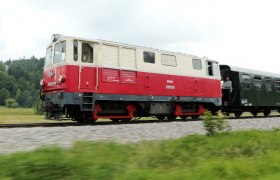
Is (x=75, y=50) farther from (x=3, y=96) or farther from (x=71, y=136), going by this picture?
(x=3, y=96)

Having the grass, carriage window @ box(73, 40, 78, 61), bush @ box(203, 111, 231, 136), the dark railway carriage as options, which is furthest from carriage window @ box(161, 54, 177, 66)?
the grass

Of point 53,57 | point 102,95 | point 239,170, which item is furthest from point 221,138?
point 53,57

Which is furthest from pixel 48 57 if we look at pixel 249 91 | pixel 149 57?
pixel 249 91

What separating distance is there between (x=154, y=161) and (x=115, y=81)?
959 cm

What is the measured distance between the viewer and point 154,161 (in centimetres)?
588

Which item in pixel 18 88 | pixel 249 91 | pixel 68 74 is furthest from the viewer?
pixel 18 88

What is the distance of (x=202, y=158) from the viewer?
6285 millimetres

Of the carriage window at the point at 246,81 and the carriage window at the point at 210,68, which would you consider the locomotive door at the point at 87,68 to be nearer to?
the carriage window at the point at 210,68

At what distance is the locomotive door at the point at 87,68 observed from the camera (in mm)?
14227

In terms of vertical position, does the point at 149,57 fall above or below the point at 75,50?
above

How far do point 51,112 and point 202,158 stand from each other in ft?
31.1

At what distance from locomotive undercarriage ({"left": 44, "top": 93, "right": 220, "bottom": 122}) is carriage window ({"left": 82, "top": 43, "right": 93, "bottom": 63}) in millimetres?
1475

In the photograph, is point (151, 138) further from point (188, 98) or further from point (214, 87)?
point (214, 87)

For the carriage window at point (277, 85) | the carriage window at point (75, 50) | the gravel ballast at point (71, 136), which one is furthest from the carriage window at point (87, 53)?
the carriage window at point (277, 85)
